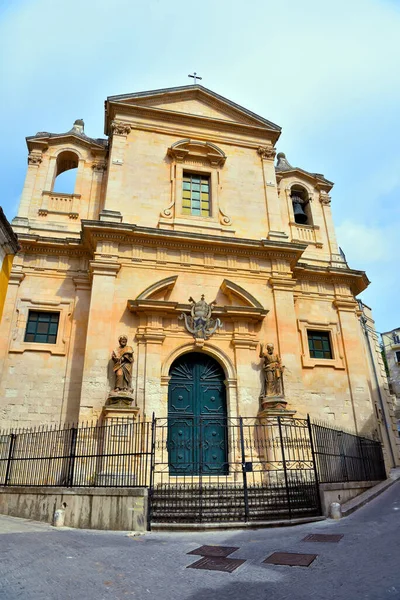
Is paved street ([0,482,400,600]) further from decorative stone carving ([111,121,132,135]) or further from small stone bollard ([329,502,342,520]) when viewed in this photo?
decorative stone carving ([111,121,132,135])

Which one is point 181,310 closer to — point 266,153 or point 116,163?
point 116,163

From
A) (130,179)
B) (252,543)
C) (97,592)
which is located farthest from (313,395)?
(97,592)

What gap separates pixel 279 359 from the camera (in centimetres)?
1293

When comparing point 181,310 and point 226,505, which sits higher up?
point 181,310

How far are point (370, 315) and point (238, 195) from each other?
45.2 feet

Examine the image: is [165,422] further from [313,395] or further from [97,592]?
[97,592]

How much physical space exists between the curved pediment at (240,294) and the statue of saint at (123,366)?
3.68m

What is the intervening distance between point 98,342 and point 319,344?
7645mm

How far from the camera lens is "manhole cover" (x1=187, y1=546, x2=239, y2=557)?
19.0ft

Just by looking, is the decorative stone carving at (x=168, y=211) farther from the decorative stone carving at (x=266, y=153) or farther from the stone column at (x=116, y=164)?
the decorative stone carving at (x=266, y=153)

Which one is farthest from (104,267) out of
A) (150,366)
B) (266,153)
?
(266,153)

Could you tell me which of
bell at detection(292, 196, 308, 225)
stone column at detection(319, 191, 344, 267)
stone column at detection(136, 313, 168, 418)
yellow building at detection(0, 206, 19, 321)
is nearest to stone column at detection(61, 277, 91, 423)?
stone column at detection(136, 313, 168, 418)

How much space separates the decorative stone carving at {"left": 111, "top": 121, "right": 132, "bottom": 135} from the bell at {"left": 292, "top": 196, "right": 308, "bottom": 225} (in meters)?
7.17

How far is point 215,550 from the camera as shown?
19.7 feet
